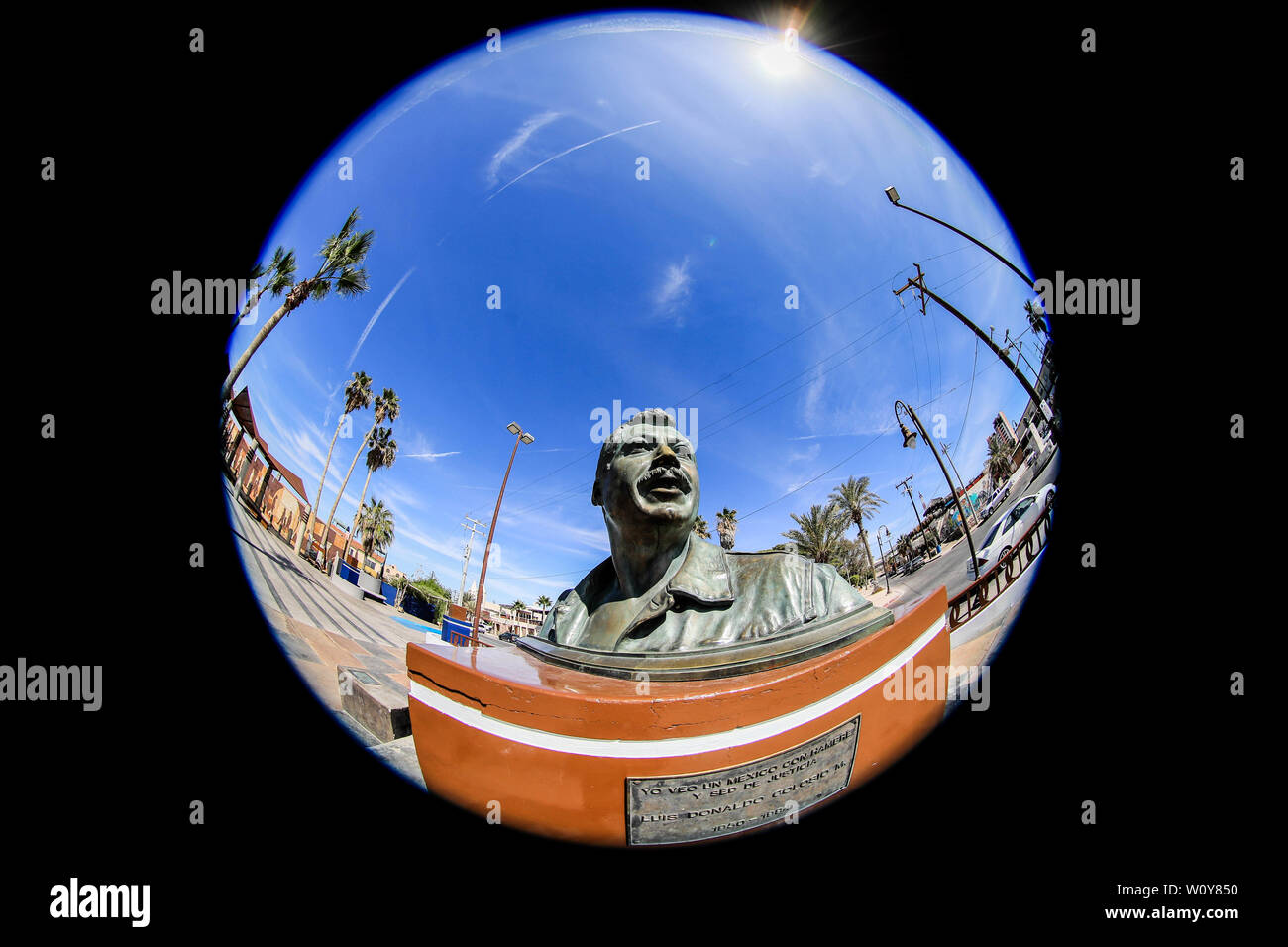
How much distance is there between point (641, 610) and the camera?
2154 mm

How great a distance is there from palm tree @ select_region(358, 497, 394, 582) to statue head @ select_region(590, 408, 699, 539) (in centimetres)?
101

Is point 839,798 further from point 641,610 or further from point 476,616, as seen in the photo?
point 476,616

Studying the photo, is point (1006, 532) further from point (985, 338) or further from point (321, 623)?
point (321, 623)

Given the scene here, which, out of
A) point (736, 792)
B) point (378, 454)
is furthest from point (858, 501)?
point (378, 454)

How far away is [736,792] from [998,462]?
5.60 ft

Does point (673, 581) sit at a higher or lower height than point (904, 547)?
lower

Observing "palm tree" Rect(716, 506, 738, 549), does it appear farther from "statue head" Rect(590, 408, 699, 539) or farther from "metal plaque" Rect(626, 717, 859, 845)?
"metal plaque" Rect(626, 717, 859, 845)

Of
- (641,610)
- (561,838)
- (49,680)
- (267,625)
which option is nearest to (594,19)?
(641,610)

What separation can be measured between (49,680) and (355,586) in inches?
65.3

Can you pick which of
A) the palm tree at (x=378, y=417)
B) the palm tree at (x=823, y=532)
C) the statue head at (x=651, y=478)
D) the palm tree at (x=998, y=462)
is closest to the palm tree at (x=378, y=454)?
the palm tree at (x=378, y=417)

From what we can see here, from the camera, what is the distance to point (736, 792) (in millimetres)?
1559

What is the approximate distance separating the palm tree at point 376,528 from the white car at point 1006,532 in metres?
2.54

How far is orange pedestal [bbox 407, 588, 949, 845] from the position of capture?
4.91ft

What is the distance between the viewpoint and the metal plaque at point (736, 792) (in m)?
1.53
